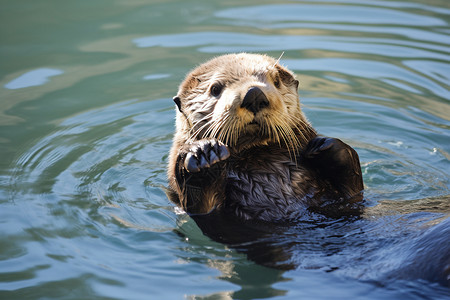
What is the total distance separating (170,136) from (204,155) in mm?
2420

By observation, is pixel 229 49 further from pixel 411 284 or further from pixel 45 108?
pixel 411 284

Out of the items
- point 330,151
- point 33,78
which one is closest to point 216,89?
point 330,151

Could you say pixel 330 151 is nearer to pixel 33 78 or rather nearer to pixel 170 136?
pixel 170 136

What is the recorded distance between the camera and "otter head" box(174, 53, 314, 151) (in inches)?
160

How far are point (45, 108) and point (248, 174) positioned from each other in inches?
140

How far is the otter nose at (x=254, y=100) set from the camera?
12.9ft

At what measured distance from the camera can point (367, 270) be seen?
3662mm

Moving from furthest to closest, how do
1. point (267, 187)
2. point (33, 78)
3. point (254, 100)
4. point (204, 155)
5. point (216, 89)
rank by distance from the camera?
point (33, 78), point (216, 89), point (267, 187), point (204, 155), point (254, 100)

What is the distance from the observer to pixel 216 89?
4.47 metres

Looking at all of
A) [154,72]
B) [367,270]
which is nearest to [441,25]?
[154,72]

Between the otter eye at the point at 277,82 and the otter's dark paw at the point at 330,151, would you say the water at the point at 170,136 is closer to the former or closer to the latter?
the otter's dark paw at the point at 330,151

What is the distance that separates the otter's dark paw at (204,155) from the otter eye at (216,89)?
488 mm

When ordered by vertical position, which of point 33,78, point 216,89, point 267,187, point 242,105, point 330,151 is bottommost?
point 267,187

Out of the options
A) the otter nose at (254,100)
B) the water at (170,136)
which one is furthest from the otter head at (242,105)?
the water at (170,136)
